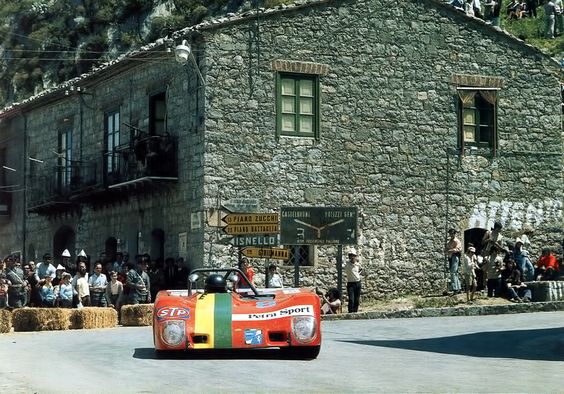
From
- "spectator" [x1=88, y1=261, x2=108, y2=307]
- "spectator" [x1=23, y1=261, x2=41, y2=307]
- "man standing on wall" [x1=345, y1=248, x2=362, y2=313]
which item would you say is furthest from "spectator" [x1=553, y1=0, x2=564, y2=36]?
"spectator" [x1=23, y1=261, x2=41, y2=307]

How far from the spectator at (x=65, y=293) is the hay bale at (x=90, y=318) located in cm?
323

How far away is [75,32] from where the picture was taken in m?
70.6

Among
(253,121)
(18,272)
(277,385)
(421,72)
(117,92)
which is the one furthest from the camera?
(117,92)

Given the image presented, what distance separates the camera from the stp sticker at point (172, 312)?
1553 centimetres

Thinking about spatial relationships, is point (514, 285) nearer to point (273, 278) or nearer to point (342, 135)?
point (273, 278)

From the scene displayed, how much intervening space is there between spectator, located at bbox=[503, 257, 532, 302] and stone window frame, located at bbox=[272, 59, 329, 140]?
6.00 metres

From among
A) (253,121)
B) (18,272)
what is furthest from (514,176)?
(18,272)

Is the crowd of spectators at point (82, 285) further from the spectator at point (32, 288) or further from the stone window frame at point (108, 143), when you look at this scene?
the stone window frame at point (108, 143)

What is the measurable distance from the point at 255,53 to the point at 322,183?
382 centimetres

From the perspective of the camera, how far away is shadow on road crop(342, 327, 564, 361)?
16.7 m

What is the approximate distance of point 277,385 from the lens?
12.5 m

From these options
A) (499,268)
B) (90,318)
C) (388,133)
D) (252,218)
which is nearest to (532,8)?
(388,133)

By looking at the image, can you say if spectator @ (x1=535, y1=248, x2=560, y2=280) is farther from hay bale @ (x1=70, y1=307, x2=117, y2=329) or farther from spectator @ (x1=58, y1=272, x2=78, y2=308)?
spectator @ (x1=58, y1=272, x2=78, y2=308)

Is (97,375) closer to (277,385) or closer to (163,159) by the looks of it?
(277,385)
